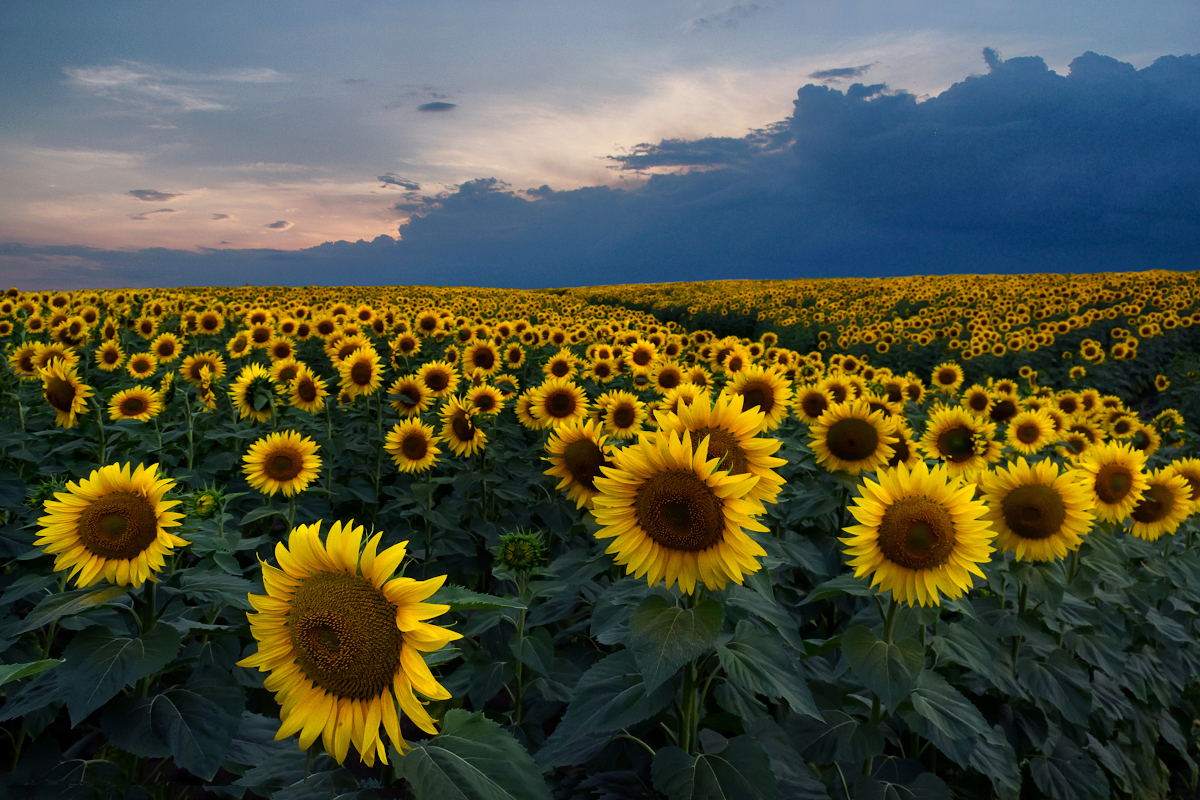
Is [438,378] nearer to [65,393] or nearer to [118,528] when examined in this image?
[65,393]

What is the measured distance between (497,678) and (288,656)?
1.86 meters

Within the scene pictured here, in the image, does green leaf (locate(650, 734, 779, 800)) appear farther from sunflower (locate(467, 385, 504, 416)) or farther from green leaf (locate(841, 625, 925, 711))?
sunflower (locate(467, 385, 504, 416))

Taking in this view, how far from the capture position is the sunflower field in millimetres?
1871

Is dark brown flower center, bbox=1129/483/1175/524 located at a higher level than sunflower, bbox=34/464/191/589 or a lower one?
lower

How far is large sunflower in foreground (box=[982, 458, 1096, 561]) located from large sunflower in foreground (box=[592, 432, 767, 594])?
2335mm

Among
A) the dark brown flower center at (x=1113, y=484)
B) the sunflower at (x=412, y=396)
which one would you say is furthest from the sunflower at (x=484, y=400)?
the dark brown flower center at (x=1113, y=484)

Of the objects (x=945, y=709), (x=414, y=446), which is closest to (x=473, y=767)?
(x=945, y=709)

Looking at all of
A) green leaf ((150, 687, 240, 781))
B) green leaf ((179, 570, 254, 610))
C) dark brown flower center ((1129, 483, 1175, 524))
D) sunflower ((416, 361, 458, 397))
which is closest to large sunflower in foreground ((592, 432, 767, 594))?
green leaf ((179, 570, 254, 610))

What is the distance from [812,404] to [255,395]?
583cm

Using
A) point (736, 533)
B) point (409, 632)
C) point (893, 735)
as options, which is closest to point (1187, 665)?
point (893, 735)

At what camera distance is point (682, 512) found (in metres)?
2.22

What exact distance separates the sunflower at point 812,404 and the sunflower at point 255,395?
5.40 m

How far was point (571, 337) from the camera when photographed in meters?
13.0

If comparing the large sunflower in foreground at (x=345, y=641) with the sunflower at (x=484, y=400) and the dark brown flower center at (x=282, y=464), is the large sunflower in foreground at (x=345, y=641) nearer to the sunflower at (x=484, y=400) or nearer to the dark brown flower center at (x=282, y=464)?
the dark brown flower center at (x=282, y=464)
